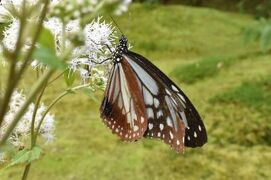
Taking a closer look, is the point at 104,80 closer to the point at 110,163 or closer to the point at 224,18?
the point at 110,163

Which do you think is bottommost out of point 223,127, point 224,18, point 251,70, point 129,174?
point 129,174

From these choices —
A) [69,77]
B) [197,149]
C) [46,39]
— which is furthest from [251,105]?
[46,39]

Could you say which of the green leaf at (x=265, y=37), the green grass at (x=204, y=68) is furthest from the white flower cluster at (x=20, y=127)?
the green leaf at (x=265, y=37)

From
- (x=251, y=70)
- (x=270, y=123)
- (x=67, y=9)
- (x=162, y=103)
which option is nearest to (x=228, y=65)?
(x=251, y=70)

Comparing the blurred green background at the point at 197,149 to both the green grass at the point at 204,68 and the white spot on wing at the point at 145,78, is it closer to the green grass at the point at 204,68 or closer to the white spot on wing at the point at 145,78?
the green grass at the point at 204,68

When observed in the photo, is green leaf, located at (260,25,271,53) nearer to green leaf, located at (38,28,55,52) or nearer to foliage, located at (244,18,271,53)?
foliage, located at (244,18,271,53)

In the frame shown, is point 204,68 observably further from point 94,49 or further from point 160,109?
point 94,49
